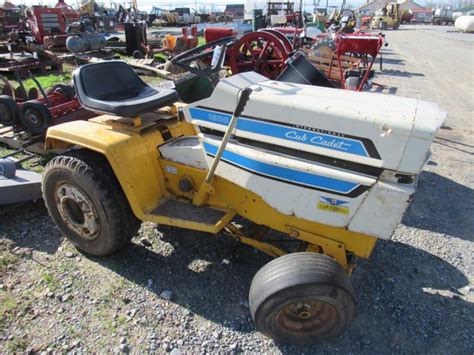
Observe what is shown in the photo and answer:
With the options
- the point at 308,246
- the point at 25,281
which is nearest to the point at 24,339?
the point at 25,281

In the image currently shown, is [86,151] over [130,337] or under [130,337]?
over

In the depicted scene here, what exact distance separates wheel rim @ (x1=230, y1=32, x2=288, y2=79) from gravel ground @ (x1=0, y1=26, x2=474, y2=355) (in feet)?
9.30

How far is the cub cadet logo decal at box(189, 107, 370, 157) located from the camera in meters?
1.96

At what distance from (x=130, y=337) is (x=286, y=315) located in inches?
36.5

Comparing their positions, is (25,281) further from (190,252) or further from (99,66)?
(99,66)

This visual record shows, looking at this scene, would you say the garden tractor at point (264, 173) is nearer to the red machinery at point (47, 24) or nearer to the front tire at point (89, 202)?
the front tire at point (89, 202)

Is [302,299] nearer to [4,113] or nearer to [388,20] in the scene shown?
[4,113]

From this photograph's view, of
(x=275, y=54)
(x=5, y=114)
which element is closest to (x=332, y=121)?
(x=275, y=54)

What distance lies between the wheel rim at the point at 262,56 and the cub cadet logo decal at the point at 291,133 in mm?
3045

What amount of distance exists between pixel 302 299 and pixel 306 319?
0.76ft

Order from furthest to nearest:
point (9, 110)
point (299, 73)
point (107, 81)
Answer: point (9, 110), point (299, 73), point (107, 81)

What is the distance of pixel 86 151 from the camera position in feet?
8.71

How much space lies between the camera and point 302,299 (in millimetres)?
1948

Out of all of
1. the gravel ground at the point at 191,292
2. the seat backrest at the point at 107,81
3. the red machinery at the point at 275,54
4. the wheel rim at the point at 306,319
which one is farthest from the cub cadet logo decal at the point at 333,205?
the red machinery at the point at 275,54
